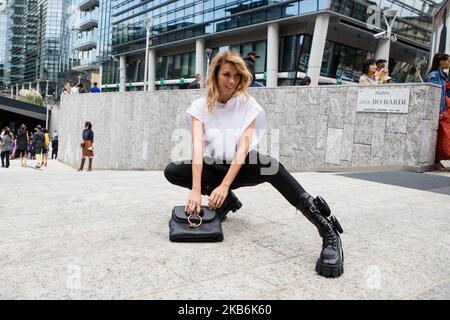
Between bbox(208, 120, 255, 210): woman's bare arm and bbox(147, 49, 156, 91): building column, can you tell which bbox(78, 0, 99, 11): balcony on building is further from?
bbox(208, 120, 255, 210): woman's bare arm

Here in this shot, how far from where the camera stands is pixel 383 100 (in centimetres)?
730

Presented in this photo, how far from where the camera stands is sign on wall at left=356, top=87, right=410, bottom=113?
23.0 feet

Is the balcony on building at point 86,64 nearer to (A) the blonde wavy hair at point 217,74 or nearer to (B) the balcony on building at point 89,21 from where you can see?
(B) the balcony on building at point 89,21

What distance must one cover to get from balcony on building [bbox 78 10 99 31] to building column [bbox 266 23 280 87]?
35084 mm

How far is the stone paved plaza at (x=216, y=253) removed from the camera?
6.70ft

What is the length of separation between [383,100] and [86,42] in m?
56.4

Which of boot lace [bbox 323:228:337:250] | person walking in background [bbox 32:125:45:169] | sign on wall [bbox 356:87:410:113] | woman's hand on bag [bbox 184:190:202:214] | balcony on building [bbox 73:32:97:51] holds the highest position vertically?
balcony on building [bbox 73:32:97:51]

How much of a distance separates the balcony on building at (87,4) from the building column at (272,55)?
3833 centimetres

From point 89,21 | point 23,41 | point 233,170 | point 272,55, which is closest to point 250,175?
point 233,170

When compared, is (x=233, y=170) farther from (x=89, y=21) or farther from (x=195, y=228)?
(x=89, y=21)

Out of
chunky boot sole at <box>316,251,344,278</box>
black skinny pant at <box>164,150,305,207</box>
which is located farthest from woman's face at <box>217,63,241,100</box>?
chunky boot sole at <box>316,251,344,278</box>

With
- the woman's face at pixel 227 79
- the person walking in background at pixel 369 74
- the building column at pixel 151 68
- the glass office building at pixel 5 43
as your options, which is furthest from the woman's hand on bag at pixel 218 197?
the glass office building at pixel 5 43

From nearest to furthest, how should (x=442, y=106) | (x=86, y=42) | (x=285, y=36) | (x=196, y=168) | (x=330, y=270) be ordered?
(x=330, y=270) → (x=196, y=168) → (x=442, y=106) → (x=285, y=36) → (x=86, y=42)

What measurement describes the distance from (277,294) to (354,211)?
7.36ft
